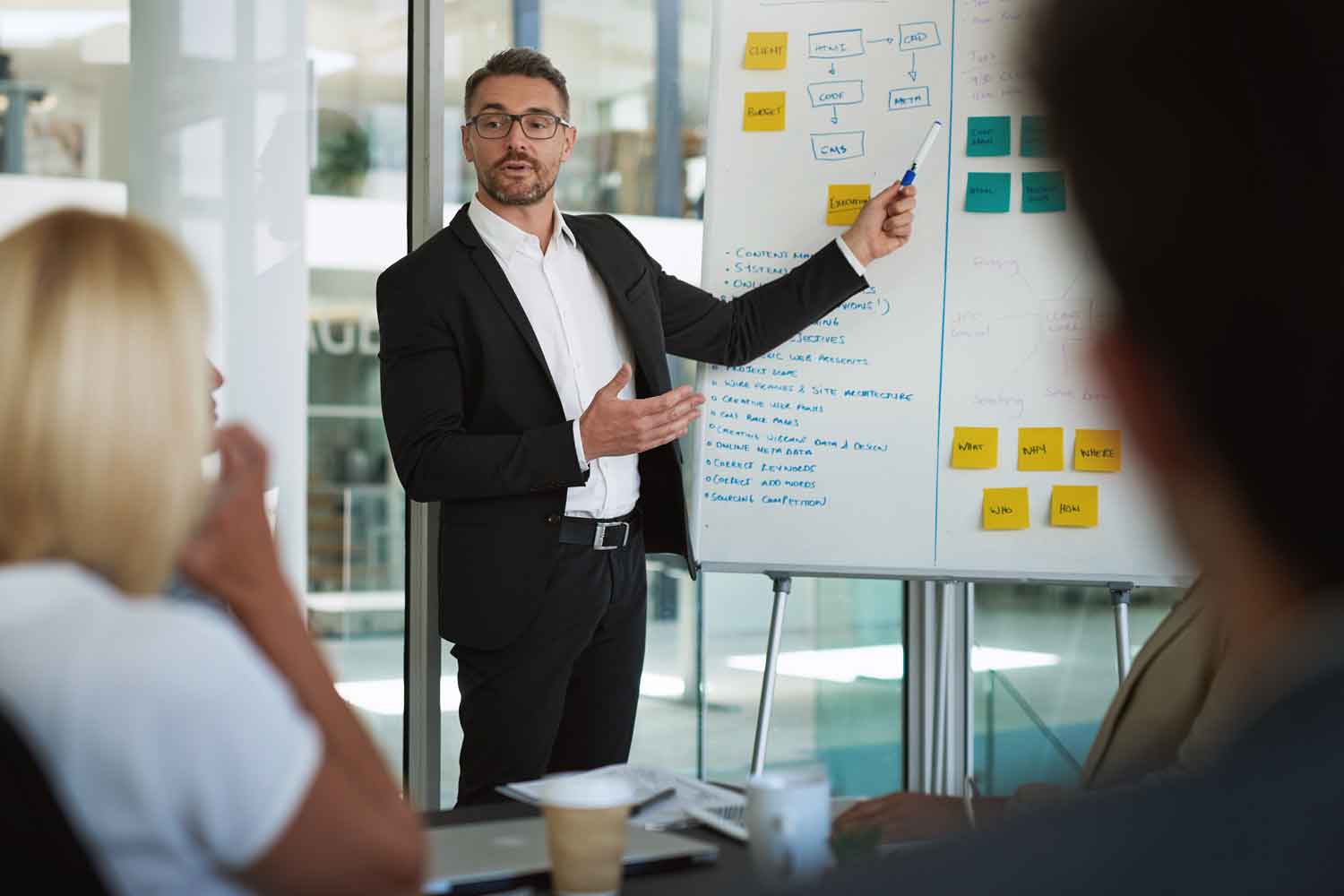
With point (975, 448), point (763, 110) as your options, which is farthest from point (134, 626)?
point (763, 110)

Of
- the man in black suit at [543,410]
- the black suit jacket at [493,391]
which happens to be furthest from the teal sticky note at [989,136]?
the black suit jacket at [493,391]

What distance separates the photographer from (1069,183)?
0.51 meters

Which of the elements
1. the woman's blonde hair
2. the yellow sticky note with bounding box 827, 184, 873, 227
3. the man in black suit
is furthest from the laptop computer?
the yellow sticky note with bounding box 827, 184, 873, 227

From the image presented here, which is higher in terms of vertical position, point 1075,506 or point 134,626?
point 134,626

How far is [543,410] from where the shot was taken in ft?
9.23

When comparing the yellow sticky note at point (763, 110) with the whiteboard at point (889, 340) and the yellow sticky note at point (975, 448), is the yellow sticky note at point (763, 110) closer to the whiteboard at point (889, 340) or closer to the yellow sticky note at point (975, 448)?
the whiteboard at point (889, 340)

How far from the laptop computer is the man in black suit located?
4.08 feet

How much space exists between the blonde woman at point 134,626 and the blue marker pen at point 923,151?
205 centimetres

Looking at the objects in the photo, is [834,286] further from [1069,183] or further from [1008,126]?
[1069,183]

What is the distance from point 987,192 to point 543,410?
40.5 inches

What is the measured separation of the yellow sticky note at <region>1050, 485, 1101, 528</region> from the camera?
2.78 m

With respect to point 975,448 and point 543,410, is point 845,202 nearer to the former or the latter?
point 975,448

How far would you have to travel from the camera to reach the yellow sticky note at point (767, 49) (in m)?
2.92

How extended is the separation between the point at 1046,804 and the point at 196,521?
2.50ft
